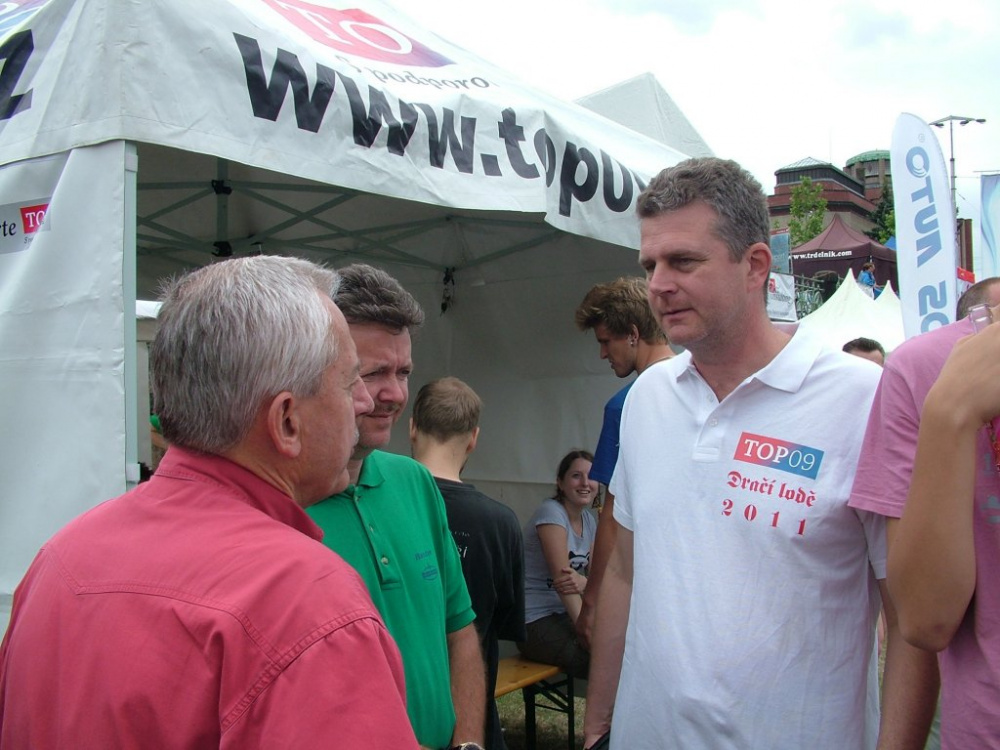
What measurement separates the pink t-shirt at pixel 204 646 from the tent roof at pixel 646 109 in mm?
4607

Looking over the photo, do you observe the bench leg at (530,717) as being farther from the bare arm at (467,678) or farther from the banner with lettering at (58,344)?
the banner with lettering at (58,344)

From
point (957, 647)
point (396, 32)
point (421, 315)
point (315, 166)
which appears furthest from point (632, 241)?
point (957, 647)

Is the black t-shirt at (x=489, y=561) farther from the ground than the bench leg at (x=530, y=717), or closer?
farther from the ground

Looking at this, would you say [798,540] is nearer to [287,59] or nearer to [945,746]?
[945,746]

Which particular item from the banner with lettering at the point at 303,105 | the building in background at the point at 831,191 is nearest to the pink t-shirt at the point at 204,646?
the banner with lettering at the point at 303,105

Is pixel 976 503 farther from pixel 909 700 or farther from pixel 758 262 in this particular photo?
pixel 758 262

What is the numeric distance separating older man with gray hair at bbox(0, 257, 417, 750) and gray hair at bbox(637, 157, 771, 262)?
90 cm

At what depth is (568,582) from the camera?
4199 mm

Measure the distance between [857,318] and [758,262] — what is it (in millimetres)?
11149

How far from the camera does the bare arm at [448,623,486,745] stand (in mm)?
1834

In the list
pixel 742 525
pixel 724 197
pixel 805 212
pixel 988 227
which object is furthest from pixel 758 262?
pixel 805 212

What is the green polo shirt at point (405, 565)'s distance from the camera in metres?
1.61

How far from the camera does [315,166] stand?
248 cm

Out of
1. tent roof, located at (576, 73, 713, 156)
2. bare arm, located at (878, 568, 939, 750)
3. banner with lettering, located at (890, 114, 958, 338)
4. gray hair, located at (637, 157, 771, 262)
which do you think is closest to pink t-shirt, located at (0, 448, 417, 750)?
bare arm, located at (878, 568, 939, 750)
